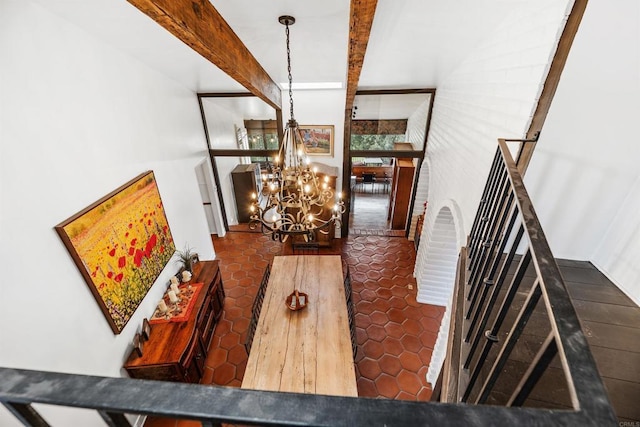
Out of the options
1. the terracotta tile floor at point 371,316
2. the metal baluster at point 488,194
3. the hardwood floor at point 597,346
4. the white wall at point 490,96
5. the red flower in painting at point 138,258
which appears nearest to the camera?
the hardwood floor at point 597,346

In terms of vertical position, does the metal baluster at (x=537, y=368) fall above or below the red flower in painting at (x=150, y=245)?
Answer: above

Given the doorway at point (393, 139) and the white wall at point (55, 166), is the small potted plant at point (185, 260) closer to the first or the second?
the white wall at point (55, 166)

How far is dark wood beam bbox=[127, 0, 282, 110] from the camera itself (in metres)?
1.33

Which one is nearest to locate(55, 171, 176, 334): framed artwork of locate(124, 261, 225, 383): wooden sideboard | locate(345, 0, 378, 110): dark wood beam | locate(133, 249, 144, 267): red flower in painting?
locate(133, 249, 144, 267): red flower in painting

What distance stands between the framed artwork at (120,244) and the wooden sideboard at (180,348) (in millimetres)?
402

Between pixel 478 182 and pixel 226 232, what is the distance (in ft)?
18.4

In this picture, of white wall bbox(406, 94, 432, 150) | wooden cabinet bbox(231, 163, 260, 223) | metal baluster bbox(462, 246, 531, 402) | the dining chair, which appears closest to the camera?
metal baluster bbox(462, 246, 531, 402)

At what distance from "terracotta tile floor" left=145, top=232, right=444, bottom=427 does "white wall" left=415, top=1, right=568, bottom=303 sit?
146 centimetres

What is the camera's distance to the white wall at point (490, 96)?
5.58ft

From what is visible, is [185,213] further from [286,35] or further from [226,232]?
[286,35]

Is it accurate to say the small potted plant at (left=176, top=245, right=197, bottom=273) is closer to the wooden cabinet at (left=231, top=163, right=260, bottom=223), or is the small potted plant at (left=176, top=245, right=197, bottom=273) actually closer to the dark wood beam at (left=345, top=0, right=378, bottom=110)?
the wooden cabinet at (left=231, top=163, right=260, bottom=223)

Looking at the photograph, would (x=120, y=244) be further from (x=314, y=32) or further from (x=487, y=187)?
(x=487, y=187)

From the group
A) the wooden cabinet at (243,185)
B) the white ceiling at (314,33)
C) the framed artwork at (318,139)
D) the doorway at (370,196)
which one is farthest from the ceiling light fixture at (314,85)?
the doorway at (370,196)

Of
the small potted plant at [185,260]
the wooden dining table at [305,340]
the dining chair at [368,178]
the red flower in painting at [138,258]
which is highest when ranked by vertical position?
the red flower in painting at [138,258]
